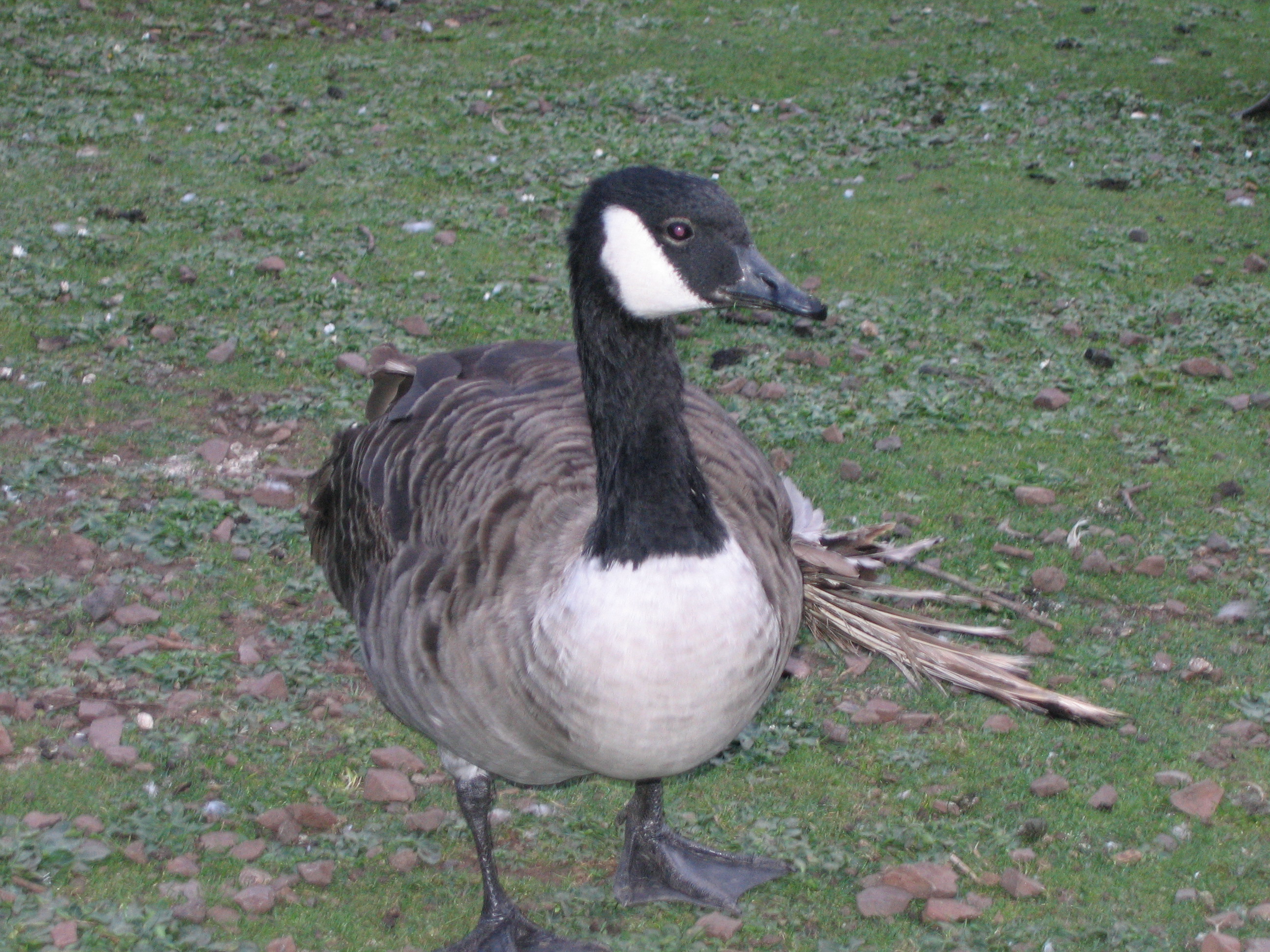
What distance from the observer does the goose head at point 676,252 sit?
304 centimetres

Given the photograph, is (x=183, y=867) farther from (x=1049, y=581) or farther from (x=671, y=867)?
(x=1049, y=581)

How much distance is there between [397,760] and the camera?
4.28 m

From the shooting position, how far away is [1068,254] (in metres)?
8.09

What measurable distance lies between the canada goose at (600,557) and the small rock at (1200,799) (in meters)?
1.19

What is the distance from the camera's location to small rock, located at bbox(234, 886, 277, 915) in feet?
11.7

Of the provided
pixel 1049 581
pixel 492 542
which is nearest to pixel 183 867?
pixel 492 542

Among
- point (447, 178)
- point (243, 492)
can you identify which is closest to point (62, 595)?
point (243, 492)

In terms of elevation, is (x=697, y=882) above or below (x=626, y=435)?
below

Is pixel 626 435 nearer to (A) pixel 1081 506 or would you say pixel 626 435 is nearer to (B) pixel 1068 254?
(A) pixel 1081 506

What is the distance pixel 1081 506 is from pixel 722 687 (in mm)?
3128

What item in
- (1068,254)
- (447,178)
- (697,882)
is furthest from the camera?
(447,178)

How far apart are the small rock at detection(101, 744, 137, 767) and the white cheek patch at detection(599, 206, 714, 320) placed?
2.21 m

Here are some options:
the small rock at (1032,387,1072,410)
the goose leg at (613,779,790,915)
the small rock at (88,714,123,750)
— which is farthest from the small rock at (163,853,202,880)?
the small rock at (1032,387,1072,410)

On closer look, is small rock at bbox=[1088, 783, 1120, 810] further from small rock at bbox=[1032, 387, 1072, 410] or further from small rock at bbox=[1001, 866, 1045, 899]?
small rock at bbox=[1032, 387, 1072, 410]
